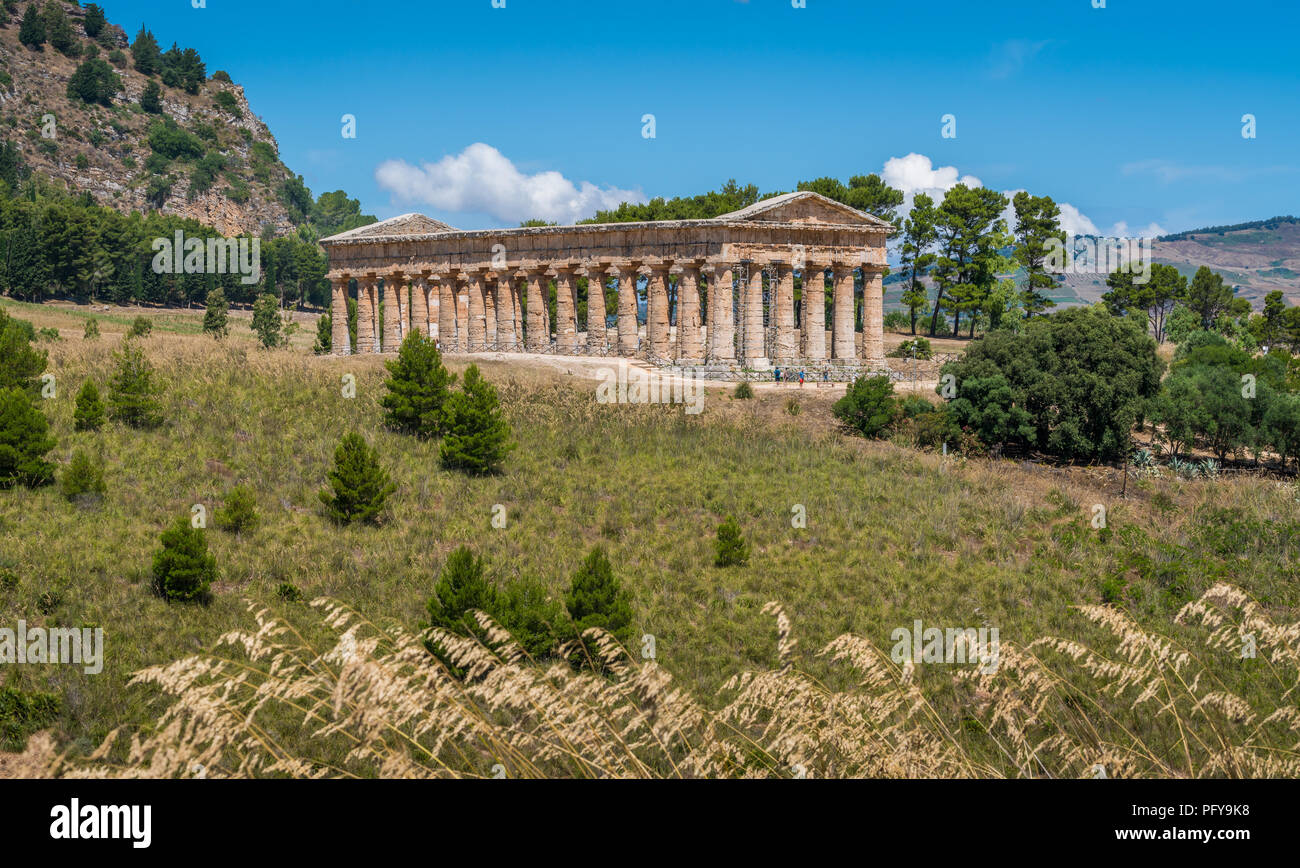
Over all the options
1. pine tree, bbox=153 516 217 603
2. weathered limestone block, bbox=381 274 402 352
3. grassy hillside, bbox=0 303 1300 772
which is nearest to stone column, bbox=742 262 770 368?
grassy hillside, bbox=0 303 1300 772

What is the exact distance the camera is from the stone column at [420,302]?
65.1m

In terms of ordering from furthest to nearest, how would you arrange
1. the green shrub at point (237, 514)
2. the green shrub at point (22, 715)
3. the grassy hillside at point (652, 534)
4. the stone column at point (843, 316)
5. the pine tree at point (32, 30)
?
the pine tree at point (32, 30) → the stone column at point (843, 316) → the green shrub at point (237, 514) → the grassy hillside at point (652, 534) → the green shrub at point (22, 715)

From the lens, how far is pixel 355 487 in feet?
92.2

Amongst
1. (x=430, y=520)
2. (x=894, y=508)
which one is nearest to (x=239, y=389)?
(x=430, y=520)

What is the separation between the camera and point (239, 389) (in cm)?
3844

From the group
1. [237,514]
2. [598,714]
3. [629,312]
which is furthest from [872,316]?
[598,714]

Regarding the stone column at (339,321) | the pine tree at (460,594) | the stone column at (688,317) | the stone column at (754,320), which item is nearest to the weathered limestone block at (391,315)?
the stone column at (339,321)

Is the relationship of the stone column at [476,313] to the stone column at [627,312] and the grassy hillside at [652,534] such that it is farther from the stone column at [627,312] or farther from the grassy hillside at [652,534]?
the grassy hillside at [652,534]

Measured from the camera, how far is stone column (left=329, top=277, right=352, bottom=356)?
66562mm

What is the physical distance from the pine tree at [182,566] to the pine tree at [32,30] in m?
193

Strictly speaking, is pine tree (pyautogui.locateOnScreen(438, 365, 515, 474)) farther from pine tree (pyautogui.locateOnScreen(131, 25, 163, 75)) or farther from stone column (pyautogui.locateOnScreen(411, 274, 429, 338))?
pine tree (pyautogui.locateOnScreen(131, 25, 163, 75))

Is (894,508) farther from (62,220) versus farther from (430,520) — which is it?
(62,220)

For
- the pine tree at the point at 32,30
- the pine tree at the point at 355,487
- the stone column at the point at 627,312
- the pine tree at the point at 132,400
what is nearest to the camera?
the pine tree at the point at 355,487

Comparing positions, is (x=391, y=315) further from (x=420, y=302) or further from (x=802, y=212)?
(x=802, y=212)
